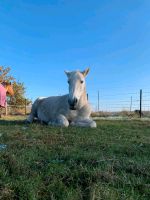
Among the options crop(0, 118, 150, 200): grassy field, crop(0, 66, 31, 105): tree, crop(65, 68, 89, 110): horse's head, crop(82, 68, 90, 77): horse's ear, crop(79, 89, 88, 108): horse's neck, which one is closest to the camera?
crop(0, 118, 150, 200): grassy field

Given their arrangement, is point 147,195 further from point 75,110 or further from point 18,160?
point 75,110

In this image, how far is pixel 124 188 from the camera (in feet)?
5.63

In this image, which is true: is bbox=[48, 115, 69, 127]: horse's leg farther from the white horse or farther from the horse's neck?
the horse's neck

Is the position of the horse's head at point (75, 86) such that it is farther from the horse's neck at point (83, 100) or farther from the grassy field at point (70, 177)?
the grassy field at point (70, 177)

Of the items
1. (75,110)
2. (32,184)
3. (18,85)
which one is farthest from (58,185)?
(18,85)

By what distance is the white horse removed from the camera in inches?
217

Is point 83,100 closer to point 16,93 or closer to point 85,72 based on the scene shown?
point 85,72

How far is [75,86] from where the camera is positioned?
5.57m

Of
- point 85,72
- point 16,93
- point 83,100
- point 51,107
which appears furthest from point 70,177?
point 16,93

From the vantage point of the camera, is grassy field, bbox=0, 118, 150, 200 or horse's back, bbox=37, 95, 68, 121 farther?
horse's back, bbox=37, 95, 68, 121

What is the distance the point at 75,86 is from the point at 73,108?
1.70 ft

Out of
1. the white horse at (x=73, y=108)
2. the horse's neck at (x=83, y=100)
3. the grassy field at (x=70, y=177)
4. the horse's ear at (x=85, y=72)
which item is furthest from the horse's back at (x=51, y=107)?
the grassy field at (x=70, y=177)

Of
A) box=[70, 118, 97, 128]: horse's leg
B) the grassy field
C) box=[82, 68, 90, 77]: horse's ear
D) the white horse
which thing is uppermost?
box=[82, 68, 90, 77]: horse's ear

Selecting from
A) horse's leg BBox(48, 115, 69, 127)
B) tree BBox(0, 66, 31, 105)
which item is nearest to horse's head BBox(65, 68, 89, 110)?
horse's leg BBox(48, 115, 69, 127)
